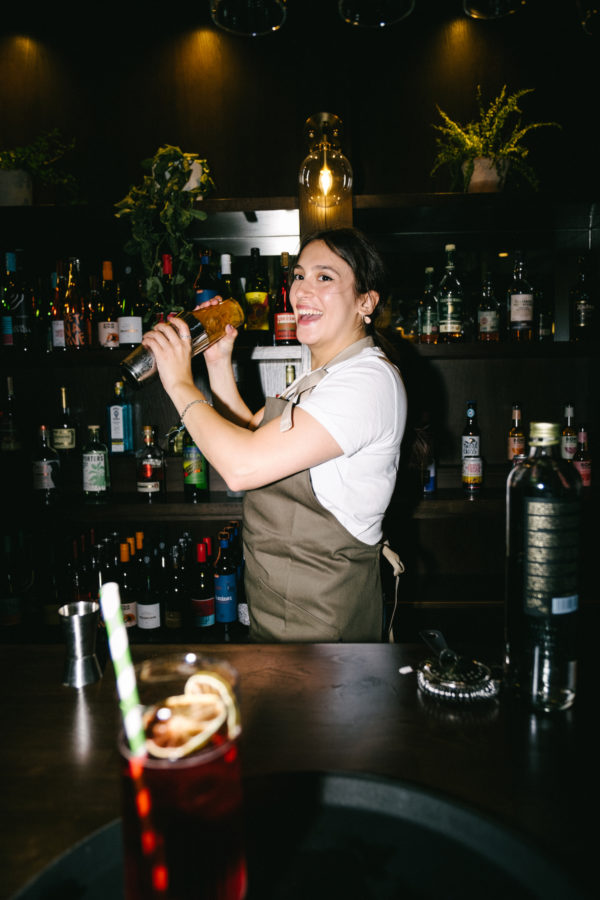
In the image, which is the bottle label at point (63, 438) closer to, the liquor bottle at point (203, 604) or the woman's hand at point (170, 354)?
the liquor bottle at point (203, 604)

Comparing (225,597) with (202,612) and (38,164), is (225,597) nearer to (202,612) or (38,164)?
(202,612)

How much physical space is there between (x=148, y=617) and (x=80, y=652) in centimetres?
128

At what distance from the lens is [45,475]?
2.13 metres

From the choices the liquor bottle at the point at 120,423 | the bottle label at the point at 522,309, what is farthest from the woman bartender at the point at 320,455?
the liquor bottle at the point at 120,423

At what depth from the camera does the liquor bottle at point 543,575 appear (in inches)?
27.7

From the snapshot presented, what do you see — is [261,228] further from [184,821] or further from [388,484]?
[184,821]

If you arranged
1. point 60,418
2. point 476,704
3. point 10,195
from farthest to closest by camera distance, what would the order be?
point 60,418, point 10,195, point 476,704

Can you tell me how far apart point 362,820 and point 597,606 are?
1.96 m

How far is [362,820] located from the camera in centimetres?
54

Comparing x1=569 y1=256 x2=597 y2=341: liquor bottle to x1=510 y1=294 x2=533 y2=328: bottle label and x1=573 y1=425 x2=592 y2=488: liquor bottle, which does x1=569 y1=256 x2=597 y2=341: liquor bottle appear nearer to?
x1=510 y1=294 x2=533 y2=328: bottle label

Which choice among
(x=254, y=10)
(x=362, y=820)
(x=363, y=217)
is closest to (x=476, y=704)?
(x=362, y=820)

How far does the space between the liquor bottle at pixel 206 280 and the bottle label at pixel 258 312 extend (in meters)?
0.14

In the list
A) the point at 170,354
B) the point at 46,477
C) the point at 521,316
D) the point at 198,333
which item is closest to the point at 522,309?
the point at 521,316

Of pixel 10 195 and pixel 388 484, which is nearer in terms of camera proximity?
pixel 388 484
